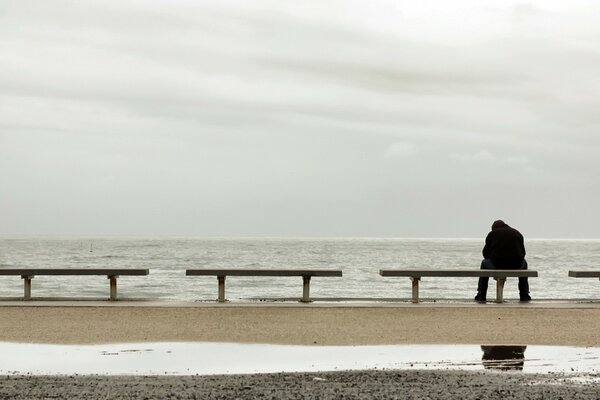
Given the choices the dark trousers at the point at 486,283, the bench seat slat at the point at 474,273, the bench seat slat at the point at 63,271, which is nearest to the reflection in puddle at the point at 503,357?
the bench seat slat at the point at 474,273

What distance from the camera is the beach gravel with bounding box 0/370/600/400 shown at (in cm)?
795

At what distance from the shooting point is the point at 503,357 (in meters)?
10.5

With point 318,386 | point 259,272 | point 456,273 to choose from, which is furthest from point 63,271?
point 318,386

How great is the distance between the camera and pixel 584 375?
9211 millimetres

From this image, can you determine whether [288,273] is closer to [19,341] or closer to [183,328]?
[183,328]

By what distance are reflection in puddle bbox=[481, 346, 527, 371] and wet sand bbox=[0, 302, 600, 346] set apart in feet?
2.18

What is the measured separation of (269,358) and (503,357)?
103 inches

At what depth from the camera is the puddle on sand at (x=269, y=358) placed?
9.60 metres

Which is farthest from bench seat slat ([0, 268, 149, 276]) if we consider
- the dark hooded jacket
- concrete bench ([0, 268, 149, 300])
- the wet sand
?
the dark hooded jacket

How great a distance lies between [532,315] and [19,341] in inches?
321

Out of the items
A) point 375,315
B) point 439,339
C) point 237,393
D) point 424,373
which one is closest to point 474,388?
point 424,373

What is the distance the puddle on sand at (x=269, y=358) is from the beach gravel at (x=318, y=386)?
45 centimetres

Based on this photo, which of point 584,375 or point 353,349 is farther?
point 353,349

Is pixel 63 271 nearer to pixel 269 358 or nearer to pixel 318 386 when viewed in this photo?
pixel 269 358
